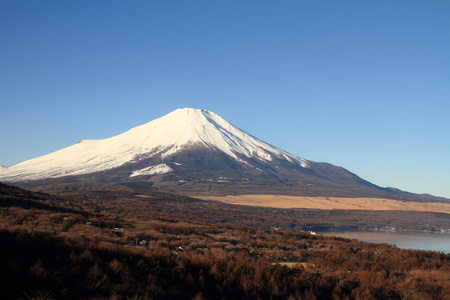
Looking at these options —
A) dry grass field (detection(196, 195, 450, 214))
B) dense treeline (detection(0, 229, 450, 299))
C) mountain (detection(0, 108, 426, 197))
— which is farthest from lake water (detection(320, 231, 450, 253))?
mountain (detection(0, 108, 426, 197))

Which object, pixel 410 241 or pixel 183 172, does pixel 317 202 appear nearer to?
pixel 410 241

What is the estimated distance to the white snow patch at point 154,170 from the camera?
512ft

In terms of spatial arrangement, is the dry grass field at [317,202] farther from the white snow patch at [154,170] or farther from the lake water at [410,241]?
the white snow patch at [154,170]

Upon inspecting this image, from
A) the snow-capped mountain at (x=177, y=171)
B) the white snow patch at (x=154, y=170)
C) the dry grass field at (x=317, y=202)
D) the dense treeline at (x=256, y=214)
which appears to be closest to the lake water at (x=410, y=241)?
the dense treeline at (x=256, y=214)

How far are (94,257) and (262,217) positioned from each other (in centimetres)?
6511

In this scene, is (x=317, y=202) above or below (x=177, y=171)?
below

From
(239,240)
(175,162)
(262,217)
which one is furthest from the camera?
(175,162)

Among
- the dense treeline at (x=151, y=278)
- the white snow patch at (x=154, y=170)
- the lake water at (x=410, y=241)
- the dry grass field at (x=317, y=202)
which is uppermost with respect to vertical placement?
the white snow patch at (x=154, y=170)

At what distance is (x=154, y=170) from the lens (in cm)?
16025

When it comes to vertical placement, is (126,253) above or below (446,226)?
above

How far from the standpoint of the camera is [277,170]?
185m

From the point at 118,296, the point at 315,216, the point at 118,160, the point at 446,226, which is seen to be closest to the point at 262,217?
the point at 315,216

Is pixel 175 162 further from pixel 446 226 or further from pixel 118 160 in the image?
pixel 446 226

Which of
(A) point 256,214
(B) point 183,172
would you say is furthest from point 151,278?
(B) point 183,172
